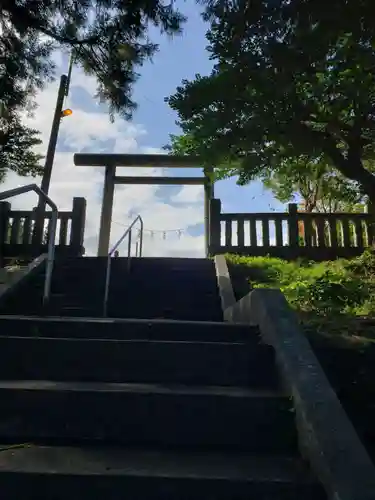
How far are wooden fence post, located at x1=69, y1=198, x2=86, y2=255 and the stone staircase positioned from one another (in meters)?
4.95

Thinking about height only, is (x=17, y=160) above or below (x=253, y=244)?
above

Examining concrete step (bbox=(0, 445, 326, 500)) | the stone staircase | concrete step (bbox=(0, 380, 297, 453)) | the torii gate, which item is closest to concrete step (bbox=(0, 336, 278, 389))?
the stone staircase

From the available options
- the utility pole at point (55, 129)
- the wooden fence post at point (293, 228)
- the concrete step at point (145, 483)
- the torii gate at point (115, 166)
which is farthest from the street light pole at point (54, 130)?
the concrete step at point (145, 483)

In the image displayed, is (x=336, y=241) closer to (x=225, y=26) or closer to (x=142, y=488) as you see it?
(x=225, y=26)

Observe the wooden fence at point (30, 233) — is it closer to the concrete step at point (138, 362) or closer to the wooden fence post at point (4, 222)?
the wooden fence post at point (4, 222)

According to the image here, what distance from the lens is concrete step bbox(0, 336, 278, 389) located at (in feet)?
7.68

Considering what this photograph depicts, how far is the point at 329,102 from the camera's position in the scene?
522cm

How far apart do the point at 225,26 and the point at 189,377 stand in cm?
314

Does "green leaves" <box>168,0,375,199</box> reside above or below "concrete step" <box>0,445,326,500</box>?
above

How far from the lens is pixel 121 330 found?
2.85m

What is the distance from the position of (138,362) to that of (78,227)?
5.70 metres

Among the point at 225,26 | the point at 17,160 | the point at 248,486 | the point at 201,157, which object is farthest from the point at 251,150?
the point at 248,486

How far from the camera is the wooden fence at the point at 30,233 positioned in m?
7.62

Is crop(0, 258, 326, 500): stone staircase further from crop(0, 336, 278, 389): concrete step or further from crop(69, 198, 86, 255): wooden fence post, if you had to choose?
crop(69, 198, 86, 255): wooden fence post
